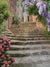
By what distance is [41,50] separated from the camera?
3188 mm

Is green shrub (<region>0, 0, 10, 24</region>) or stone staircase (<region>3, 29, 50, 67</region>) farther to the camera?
green shrub (<region>0, 0, 10, 24</region>)

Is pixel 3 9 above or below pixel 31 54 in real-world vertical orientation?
above

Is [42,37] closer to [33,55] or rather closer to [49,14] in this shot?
[33,55]

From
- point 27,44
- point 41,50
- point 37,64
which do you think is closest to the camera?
point 37,64

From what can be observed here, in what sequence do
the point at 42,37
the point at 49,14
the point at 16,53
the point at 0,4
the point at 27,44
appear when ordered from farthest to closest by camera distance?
the point at 42,37
the point at 27,44
the point at 0,4
the point at 16,53
the point at 49,14

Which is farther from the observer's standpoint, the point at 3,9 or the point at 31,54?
the point at 3,9

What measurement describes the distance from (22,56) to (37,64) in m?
0.66

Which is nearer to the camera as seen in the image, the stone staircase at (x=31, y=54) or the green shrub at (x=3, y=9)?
the stone staircase at (x=31, y=54)

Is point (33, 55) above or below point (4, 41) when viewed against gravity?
below

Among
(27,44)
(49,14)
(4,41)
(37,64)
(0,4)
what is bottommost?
(37,64)

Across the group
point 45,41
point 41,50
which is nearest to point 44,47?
point 41,50

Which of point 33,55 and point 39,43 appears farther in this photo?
point 39,43

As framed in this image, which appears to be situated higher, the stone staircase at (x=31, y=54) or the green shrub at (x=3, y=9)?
the green shrub at (x=3, y=9)

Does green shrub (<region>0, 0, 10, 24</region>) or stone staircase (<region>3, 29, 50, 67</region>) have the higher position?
green shrub (<region>0, 0, 10, 24</region>)
